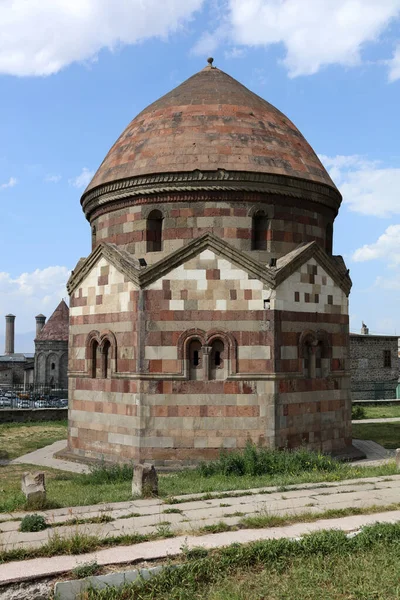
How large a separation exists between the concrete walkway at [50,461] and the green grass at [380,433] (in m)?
8.06

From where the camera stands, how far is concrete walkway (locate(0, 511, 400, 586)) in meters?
5.77

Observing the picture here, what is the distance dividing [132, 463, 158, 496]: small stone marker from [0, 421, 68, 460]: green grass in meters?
7.51

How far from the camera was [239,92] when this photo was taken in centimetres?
1578

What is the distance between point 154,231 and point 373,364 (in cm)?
2420

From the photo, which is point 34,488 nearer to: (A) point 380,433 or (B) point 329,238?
(B) point 329,238

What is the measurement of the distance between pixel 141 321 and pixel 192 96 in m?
5.95

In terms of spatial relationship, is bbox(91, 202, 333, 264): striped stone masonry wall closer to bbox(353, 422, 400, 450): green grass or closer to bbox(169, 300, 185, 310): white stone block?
bbox(169, 300, 185, 310): white stone block

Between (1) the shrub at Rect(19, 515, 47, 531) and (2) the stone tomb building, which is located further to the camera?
(2) the stone tomb building

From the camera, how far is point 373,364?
1391 inches

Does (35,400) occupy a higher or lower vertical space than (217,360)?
lower

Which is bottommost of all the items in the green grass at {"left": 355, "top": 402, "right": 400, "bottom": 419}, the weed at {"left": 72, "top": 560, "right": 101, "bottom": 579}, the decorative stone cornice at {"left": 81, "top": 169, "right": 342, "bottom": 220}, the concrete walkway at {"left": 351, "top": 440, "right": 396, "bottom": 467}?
the concrete walkway at {"left": 351, "top": 440, "right": 396, "bottom": 467}

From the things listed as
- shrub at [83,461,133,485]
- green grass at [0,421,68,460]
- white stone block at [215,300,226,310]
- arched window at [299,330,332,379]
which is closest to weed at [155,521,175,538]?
shrub at [83,461,133,485]

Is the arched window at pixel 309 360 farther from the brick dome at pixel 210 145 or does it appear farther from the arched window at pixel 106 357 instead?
the arched window at pixel 106 357

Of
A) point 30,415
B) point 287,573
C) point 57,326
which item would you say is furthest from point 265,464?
point 57,326
